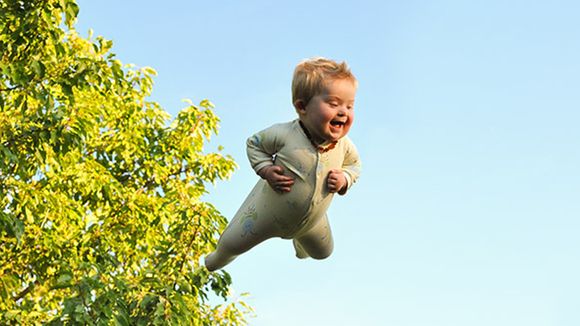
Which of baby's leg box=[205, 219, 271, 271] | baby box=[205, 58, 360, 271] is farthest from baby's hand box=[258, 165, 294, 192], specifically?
baby's leg box=[205, 219, 271, 271]

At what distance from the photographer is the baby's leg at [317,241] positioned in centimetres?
407

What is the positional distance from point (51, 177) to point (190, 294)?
113 inches

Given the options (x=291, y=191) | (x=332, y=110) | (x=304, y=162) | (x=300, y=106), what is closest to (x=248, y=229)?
(x=291, y=191)

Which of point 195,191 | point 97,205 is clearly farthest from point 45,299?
point 195,191

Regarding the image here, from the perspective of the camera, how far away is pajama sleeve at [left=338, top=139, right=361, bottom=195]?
374 centimetres

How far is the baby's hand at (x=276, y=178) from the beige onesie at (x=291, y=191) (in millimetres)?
23

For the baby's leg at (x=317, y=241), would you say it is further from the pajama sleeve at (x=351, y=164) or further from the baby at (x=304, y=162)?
the pajama sleeve at (x=351, y=164)

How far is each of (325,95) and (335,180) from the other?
1.49 ft

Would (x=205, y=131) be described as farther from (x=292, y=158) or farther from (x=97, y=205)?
(x=292, y=158)

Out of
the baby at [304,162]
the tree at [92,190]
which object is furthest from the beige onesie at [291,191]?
the tree at [92,190]

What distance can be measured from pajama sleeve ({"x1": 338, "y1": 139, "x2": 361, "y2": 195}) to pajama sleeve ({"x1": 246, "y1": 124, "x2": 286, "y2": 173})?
0.35 meters

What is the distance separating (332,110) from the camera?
11.2 feet

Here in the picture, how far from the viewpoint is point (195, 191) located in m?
13.0

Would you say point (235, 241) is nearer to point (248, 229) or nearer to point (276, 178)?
point (248, 229)
